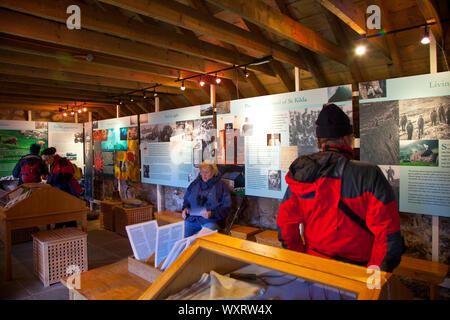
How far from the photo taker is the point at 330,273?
871 mm

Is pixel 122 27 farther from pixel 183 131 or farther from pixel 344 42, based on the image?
pixel 344 42

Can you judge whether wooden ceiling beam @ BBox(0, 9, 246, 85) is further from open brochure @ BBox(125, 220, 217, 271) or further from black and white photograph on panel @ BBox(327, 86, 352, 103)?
open brochure @ BBox(125, 220, 217, 271)

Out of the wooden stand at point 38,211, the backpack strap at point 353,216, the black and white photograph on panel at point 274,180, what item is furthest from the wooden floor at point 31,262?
the backpack strap at point 353,216

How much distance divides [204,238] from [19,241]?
5.71m

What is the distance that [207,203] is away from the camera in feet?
13.9

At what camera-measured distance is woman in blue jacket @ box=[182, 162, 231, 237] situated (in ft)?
13.6

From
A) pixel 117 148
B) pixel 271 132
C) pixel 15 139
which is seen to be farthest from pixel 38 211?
pixel 15 139

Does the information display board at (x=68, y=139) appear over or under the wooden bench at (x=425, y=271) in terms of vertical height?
over

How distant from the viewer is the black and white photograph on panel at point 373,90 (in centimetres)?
316

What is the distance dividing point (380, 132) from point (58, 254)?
3938 millimetres

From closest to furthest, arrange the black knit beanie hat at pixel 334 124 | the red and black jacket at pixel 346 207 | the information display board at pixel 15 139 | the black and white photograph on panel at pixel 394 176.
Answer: the red and black jacket at pixel 346 207, the black knit beanie hat at pixel 334 124, the black and white photograph on panel at pixel 394 176, the information display board at pixel 15 139

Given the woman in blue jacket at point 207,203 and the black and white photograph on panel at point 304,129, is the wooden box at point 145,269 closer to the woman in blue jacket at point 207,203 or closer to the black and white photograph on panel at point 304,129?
the woman in blue jacket at point 207,203

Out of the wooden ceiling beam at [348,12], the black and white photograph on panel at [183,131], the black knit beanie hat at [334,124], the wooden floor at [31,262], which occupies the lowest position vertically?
the wooden floor at [31,262]

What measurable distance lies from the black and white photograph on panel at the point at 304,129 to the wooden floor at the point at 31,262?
3.02 meters
